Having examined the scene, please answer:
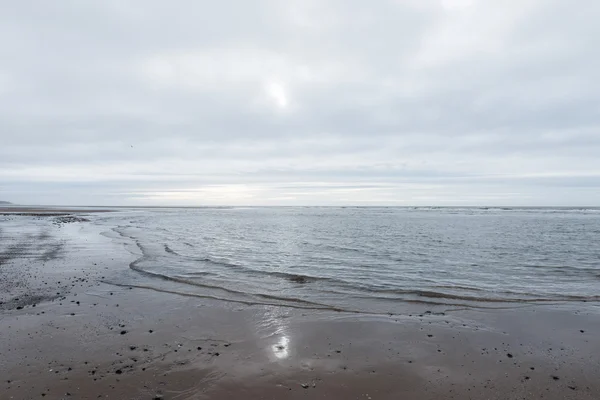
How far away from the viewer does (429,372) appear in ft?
22.6

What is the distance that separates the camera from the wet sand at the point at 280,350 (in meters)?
6.20

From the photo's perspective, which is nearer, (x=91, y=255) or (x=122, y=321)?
(x=122, y=321)

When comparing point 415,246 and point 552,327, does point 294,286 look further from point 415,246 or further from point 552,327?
point 415,246

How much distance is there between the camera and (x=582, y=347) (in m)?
7.98

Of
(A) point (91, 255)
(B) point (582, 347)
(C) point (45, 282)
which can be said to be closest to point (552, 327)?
(B) point (582, 347)

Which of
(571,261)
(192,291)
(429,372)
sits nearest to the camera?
(429,372)

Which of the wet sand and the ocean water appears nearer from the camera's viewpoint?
the wet sand

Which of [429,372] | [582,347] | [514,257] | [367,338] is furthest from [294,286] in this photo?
[514,257]

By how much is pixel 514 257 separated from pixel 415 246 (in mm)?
6755

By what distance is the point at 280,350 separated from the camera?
309 inches

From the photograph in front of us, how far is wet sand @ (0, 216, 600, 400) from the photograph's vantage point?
6.20 meters

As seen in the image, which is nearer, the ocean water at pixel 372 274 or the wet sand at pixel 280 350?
the wet sand at pixel 280 350

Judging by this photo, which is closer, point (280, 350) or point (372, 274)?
point (280, 350)

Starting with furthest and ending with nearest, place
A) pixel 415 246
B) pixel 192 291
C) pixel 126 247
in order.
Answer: pixel 415 246
pixel 126 247
pixel 192 291
